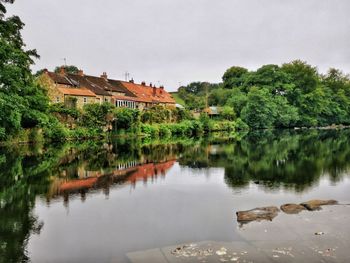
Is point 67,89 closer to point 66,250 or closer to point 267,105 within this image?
point 267,105

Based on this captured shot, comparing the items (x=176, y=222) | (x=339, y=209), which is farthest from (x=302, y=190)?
(x=176, y=222)

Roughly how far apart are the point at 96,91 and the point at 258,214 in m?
56.7

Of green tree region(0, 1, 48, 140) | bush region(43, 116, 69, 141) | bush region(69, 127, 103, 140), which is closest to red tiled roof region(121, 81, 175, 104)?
bush region(69, 127, 103, 140)

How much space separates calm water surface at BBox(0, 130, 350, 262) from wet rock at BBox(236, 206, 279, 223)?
36cm

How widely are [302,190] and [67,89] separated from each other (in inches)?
1962

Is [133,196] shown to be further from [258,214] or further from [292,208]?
[292,208]

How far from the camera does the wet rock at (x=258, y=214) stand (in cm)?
1341

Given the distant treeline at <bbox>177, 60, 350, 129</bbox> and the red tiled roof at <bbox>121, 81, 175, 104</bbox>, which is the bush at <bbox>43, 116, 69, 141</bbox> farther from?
the distant treeline at <bbox>177, 60, 350, 129</bbox>

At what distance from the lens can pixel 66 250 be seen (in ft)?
35.1

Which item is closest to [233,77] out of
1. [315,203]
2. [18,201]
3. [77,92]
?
[77,92]

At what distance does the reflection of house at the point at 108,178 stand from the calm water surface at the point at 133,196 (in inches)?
2.1

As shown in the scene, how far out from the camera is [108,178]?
22.0 metres

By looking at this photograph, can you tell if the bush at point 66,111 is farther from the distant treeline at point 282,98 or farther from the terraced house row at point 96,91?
the distant treeline at point 282,98

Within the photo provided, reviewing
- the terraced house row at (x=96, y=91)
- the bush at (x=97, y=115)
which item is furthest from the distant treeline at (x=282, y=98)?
the bush at (x=97, y=115)
